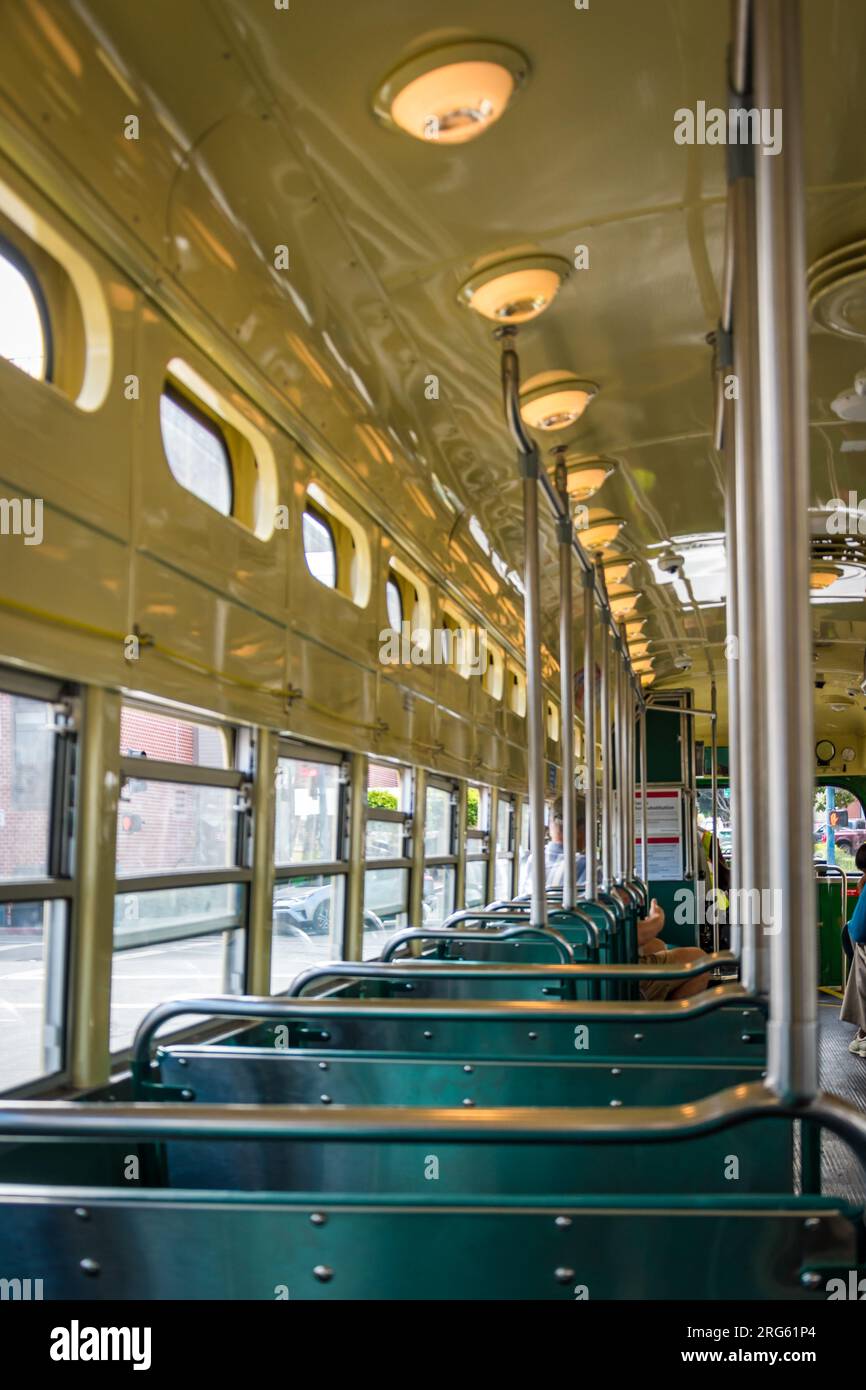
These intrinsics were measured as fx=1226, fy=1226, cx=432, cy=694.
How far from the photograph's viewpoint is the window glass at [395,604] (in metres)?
6.03

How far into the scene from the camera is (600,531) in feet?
22.3

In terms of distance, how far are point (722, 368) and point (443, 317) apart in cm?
105

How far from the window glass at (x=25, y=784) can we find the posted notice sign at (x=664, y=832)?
11705 millimetres

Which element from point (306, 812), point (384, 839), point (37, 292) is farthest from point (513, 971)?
point (384, 839)

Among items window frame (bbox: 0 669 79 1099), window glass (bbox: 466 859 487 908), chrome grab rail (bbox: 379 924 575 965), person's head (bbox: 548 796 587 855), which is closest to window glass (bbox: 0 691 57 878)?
window frame (bbox: 0 669 79 1099)

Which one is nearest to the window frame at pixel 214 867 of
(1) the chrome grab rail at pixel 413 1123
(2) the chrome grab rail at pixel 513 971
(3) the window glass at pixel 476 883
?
(2) the chrome grab rail at pixel 513 971

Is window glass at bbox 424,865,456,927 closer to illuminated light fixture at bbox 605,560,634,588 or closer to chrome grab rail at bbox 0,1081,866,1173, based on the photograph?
illuminated light fixture at bbox 605,560,634,588

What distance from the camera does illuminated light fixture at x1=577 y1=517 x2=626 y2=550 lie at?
668 centimetres

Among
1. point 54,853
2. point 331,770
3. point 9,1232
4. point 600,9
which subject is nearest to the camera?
point 9,1232

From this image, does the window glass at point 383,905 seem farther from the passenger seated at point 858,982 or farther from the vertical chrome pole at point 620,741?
the passenger seated at point 858,982

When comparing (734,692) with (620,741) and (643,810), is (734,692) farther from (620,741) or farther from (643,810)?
(643,810)

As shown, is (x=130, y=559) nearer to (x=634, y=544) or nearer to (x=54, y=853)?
(x=54, y=853)

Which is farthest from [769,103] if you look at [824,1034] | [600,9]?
[824,1034]

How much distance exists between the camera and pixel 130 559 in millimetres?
2857
